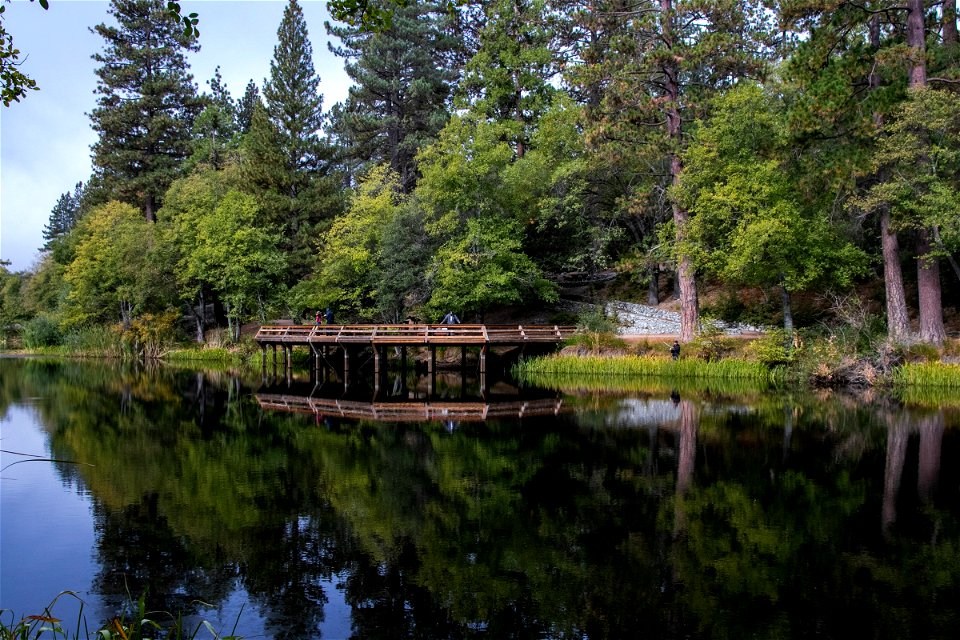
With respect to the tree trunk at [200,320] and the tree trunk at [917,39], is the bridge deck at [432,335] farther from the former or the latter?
the tree trunk at [917,39]

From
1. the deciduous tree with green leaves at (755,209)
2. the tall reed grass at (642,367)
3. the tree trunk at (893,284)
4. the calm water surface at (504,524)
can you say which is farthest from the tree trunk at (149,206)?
the tree trunk at (893,284)

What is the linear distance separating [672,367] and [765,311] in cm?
772

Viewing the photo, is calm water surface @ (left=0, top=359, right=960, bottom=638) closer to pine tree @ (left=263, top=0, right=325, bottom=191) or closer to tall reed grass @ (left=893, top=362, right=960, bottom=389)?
tall reed grass @ (left=893, top=362, right=960, bottom=389)

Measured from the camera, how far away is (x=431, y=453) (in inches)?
600

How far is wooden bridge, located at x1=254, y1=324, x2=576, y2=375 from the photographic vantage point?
97.9ft

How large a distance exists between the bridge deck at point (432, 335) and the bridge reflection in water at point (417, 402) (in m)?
1.86

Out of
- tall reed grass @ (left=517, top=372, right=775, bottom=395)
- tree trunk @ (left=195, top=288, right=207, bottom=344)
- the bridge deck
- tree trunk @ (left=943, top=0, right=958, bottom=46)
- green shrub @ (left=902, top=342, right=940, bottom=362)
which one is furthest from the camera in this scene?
tree trunk @ (left=195, top=288, right=207, bottom=344)

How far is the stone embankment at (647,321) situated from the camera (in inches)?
1288

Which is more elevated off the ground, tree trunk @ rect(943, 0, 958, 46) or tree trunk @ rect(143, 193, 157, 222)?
→ tree trunk @ rect(943, 0, 958, 46)

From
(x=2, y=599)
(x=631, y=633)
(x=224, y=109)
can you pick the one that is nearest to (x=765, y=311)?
(x=631, y=633)

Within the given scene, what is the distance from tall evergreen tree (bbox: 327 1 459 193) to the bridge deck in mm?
14373

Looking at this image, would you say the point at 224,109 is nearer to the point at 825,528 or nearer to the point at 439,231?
the point at 439,231

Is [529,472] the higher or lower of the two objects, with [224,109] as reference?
lower

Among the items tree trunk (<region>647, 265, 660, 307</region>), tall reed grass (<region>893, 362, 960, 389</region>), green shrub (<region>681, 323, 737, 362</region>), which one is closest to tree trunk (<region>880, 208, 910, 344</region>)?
tall reed grass (<region>893, 362, 960, 389</region>)
